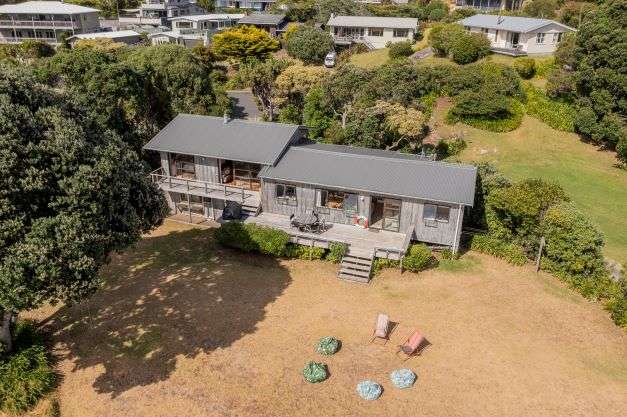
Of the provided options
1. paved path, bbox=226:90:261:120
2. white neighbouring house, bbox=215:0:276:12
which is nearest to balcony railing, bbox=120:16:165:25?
white neighbouring house, bbox=215:0:276:12

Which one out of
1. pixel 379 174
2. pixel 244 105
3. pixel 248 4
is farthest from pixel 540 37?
pixel 248 4

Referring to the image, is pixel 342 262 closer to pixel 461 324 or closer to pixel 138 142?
pixel 461 324

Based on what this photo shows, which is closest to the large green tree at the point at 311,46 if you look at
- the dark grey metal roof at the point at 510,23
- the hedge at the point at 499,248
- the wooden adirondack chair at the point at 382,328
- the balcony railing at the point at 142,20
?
the dark grey metal roof at the point at 510,23

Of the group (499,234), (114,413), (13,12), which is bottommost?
(114,413)

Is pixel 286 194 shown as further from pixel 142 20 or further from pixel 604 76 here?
pixel 142 20

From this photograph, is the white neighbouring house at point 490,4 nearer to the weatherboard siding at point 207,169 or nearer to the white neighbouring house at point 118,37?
the white neighbouring house at point 118,37

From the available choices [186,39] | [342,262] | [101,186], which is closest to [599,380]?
[342,262]
